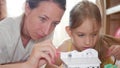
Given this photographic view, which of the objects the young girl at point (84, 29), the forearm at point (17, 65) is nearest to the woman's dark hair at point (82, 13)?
the young girl at point (84, 29)

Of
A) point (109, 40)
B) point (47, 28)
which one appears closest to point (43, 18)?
point (47, 28)

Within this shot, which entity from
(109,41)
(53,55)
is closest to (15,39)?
(53,55)

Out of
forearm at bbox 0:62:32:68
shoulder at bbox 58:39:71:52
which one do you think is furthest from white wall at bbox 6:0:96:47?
forearm at bbox 0:62:32:68

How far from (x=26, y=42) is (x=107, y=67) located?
1.04 feet

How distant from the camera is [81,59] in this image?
2.35ft

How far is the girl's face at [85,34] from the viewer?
0.72 m

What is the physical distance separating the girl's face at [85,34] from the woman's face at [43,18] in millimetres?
66

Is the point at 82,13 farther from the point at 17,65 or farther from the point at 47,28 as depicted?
the point at 17,65

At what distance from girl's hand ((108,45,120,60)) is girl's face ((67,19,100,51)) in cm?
8

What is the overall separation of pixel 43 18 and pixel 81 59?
0.20 m

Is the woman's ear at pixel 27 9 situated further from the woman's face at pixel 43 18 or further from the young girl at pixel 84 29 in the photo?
the young girl at pixel 84 29

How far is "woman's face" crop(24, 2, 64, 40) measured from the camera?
0.71 m

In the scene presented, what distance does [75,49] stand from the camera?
74cm

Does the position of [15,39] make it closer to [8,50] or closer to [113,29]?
[8,50]
